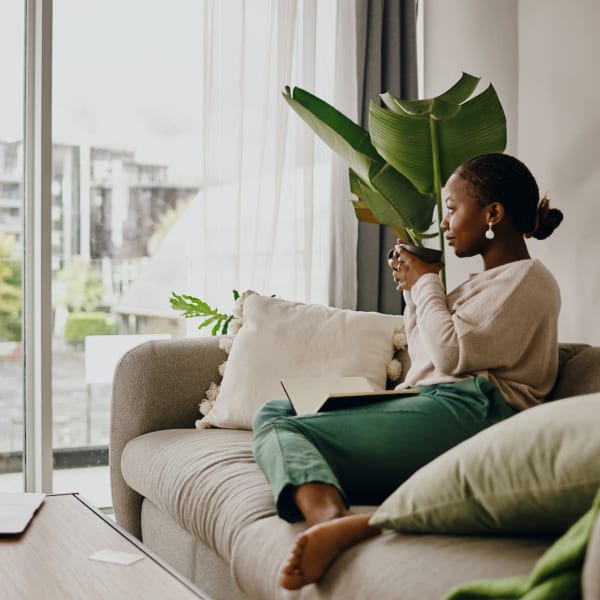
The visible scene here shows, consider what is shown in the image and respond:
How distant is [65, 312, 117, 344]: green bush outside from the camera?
329 centimetres

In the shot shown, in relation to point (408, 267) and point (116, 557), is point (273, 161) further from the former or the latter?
point (116, 557)

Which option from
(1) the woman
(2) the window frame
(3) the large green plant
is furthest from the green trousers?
(2) the window frame

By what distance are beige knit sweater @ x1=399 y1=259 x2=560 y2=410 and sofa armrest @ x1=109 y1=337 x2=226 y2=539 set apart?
89 centimetres

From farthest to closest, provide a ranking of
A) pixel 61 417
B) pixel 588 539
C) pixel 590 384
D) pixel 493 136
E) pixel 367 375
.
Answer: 1. pixel 61 417
2. pixel 493 136
3. pixel 367 375
4. pixel 590 384
5. pixel 588 539

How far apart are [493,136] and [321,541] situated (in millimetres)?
1691

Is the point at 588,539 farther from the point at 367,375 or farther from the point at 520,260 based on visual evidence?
the point at 367,375

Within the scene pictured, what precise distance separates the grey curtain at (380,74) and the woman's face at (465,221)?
1437 millimetres

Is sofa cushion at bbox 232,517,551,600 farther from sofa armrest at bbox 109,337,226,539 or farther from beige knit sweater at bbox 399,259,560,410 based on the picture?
sofa armrest at bbox 109,337,226,539

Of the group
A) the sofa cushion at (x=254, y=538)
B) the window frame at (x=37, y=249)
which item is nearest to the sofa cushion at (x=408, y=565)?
the sofa cushion at (x=254, y=538)

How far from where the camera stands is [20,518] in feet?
5.09

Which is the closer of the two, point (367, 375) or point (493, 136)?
point (367, 375)

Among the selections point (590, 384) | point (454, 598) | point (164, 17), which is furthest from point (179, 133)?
point (454, 598)

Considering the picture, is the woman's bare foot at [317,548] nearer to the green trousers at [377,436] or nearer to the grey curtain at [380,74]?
the green trousers at [377,436]

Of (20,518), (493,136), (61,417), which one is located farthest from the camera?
(61,417)
